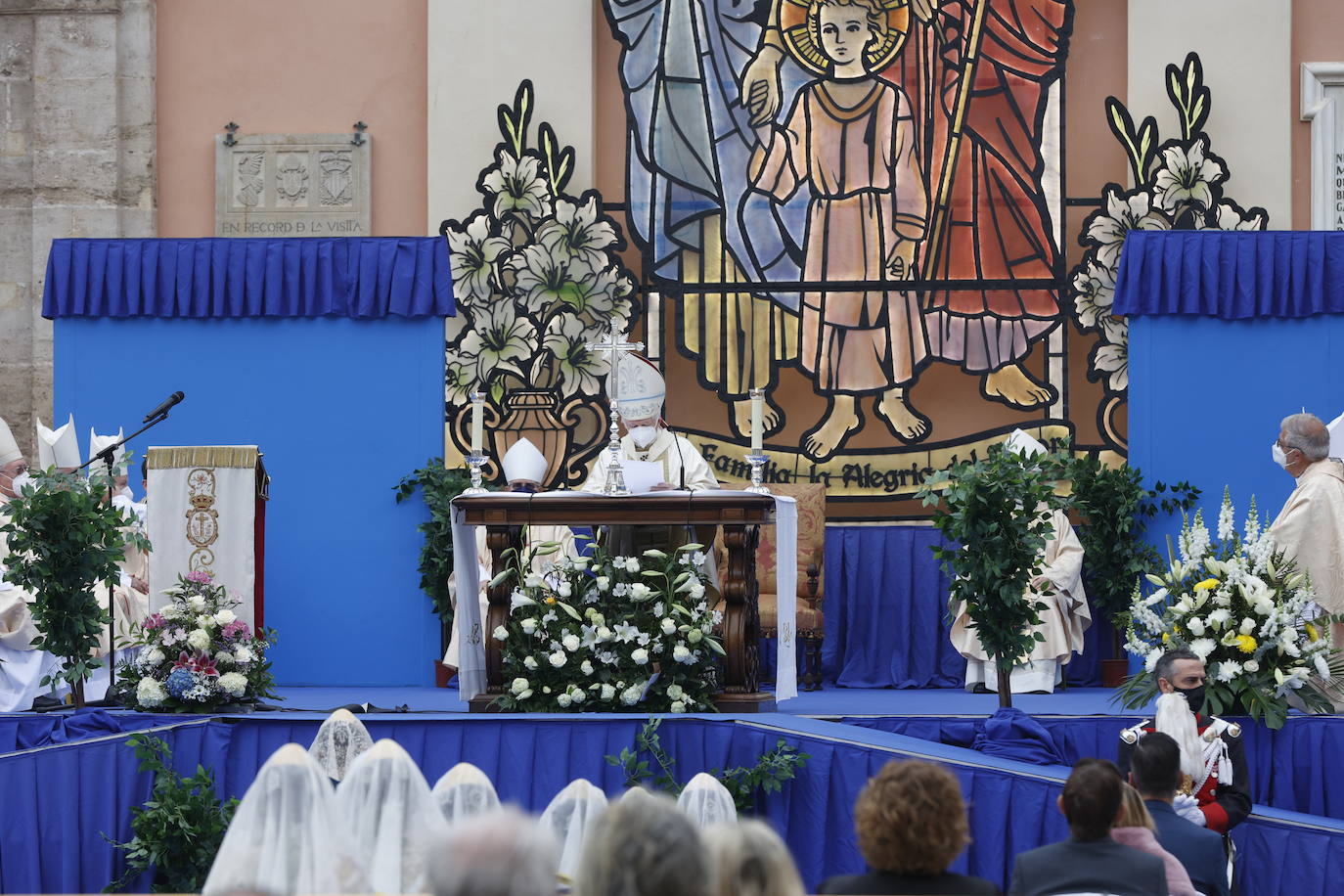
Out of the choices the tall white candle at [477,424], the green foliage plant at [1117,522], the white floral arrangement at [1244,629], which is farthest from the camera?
the green foliage plant at [1117,522]

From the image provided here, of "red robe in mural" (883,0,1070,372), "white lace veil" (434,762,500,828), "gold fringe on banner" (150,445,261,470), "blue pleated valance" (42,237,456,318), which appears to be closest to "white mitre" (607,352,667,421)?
"blue pleated valance" (42,237,456,318)

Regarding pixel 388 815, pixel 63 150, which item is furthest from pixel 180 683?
pixel 63 150

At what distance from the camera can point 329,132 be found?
12.3 metres

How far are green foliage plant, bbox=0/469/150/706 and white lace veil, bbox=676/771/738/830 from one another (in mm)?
3029

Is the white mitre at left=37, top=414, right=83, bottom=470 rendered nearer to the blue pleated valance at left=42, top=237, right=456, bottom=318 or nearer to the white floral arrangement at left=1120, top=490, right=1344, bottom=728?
the blue pleated valance at left=42, top=237, right=456, bottom=318

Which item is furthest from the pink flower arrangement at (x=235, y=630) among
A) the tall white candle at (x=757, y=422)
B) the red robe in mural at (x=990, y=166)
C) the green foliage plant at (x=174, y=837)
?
the red robe in mural at (x=990, y=166)

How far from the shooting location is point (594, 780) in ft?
22.1

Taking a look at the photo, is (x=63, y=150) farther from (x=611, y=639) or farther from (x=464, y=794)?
(x=464, y=794)

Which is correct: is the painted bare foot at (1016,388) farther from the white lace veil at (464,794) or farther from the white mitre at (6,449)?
the white lace veil at (464,794)

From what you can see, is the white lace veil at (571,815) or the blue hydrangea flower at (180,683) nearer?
the white lace veil at (571,815)

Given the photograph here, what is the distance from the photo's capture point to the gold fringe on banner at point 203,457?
8609 millimetres

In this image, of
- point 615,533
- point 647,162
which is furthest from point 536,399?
point 615,533

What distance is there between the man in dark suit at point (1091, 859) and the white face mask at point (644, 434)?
16.4 ft

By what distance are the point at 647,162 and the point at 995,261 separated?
7.65ft
